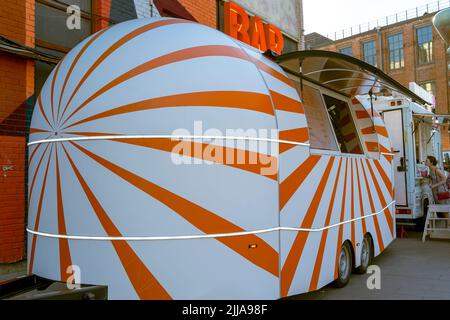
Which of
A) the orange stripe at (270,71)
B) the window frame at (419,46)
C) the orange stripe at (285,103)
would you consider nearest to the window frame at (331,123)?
the orange stripe at (270,71)

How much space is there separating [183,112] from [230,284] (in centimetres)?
170

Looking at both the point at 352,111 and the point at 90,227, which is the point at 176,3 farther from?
the point at 90,227

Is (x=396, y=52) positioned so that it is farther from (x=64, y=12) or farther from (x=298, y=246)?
(x=298, y=246)

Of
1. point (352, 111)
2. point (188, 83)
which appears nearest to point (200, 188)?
point (188, 83)

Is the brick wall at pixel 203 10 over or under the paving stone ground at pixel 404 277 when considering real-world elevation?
over

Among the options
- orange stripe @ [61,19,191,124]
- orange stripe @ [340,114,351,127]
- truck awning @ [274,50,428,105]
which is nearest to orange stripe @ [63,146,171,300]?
orange stripe @ [61,19,191,124]

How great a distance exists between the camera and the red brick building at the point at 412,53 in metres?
34.2

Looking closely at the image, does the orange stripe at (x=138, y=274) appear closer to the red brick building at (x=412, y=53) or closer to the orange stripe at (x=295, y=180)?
the orange stripe at (x=295, y=180)

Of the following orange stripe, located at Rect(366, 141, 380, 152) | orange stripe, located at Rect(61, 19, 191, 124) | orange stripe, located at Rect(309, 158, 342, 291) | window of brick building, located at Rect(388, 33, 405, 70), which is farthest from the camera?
window of brick building, located at Rect(388, 33, 405, 70)

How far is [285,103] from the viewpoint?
4.68 m

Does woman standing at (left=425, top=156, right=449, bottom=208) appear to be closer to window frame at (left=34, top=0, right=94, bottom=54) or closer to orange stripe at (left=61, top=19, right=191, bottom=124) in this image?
orange stripe at (left=61, top=19, right=191, bottom=124)

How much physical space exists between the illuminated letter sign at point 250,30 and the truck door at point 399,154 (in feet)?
13.1

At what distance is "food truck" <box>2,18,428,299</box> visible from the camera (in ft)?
12.6

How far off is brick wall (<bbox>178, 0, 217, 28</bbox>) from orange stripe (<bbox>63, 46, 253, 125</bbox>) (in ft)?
18.0
